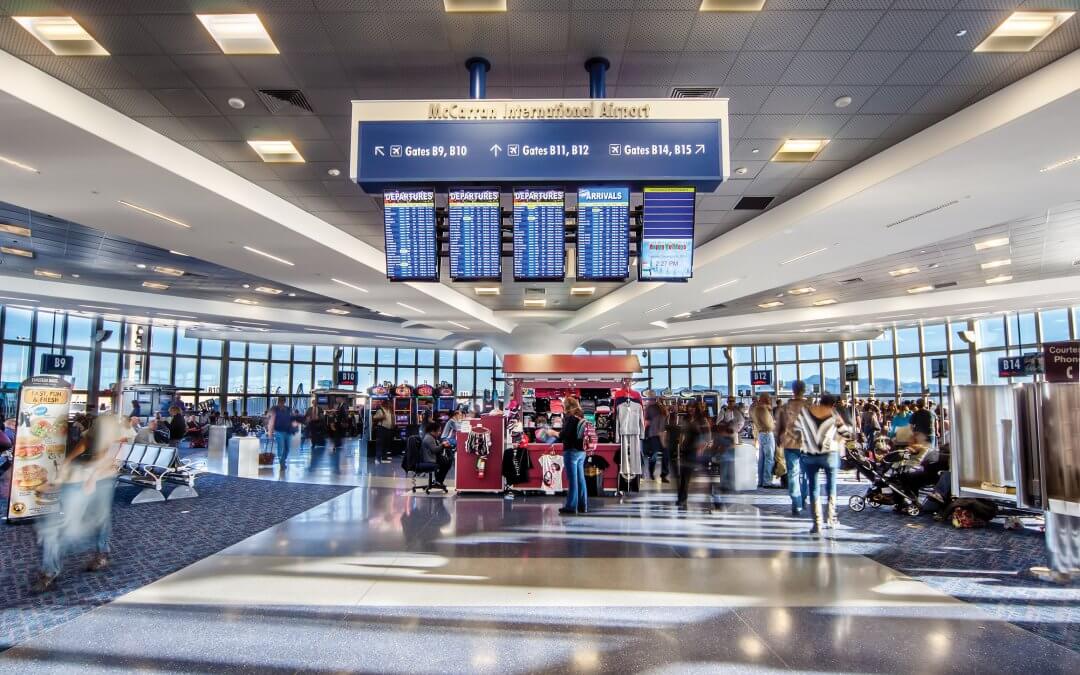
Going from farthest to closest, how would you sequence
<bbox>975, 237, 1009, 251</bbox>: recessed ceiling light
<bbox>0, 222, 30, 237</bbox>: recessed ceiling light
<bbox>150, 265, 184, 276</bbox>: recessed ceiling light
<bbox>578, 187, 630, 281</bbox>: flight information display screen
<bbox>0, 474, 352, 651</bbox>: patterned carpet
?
<bbox>150, 265, 184, 276</bbox>: recessed ceiling light
<bbox>975, 237, 1009, 251</bbox>: recessed ceiling light
<bbox>0, 222, 30, 237</bbox>: recessed ceiling light
<bbox>578, 187, 630, 281</bbox>: flight information display screen
<bbox>0, 474, 352, 651</bbox>: patterned carpet

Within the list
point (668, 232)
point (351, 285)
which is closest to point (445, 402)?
point (351, 285)

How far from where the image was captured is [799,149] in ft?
21.1

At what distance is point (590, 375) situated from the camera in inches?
461

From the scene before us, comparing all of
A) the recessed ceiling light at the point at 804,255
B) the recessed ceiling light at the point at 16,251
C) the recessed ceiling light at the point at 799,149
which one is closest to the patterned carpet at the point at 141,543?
the recessed ceiling light at the point at 16,251

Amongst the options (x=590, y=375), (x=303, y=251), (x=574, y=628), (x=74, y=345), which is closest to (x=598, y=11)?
(x=574, y=628)

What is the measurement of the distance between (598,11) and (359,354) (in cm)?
2791

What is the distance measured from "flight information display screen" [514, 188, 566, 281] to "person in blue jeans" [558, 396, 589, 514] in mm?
2952

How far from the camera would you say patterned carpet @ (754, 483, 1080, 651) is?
13.9ft

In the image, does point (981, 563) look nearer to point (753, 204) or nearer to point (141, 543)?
point (753, 204)

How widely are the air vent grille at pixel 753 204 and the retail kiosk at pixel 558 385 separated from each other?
3.95m

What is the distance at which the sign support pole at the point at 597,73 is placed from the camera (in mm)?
4703

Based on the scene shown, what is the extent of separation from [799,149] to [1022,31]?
2.22 metres

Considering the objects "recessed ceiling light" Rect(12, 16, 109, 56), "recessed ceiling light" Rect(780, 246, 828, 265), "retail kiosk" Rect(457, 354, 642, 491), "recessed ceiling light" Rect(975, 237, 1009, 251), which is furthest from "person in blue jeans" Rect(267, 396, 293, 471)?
"recessed ceiling light" Rect(975, 237, 1009, 251)

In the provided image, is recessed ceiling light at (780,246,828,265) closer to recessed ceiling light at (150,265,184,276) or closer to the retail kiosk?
the retail kiosk
